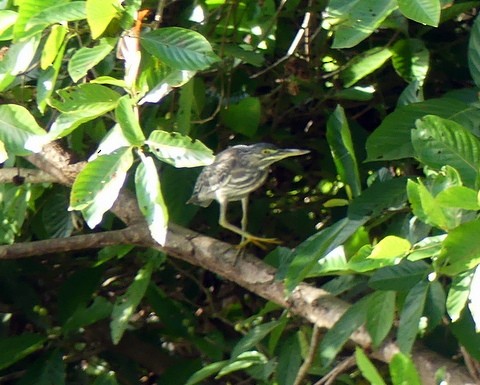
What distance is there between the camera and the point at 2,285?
2.62 m

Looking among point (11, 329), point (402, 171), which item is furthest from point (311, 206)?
point (11, 329)

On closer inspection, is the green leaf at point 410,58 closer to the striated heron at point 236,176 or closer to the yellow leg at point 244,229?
the striated heron at point 236,176

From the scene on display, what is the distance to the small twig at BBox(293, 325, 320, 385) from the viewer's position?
1.92 meters

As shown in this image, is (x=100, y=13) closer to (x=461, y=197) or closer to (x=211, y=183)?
(x=461, y=197)

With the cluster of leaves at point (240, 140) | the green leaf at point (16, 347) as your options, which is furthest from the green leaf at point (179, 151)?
the green leaf at point (16, 347)

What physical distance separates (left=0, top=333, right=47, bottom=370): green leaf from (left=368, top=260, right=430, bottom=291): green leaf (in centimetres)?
105

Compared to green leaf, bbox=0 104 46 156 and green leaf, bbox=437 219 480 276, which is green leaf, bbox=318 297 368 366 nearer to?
green leaf, bbox=437 219 480 276

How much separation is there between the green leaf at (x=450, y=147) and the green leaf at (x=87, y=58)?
1.75 ft

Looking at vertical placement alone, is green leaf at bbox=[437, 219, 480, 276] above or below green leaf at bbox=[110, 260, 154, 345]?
above

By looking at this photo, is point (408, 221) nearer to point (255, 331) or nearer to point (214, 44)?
point (255, 331)

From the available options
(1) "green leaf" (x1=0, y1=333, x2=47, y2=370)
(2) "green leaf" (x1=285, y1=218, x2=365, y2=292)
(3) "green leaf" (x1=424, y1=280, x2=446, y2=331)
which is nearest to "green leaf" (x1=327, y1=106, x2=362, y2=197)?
(2) "green leaf" (x1=285, y1=218, x2=365, y2=292)

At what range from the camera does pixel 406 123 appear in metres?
1.81

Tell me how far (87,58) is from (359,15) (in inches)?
18.4

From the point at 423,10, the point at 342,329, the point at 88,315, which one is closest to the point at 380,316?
the point at 342,329
